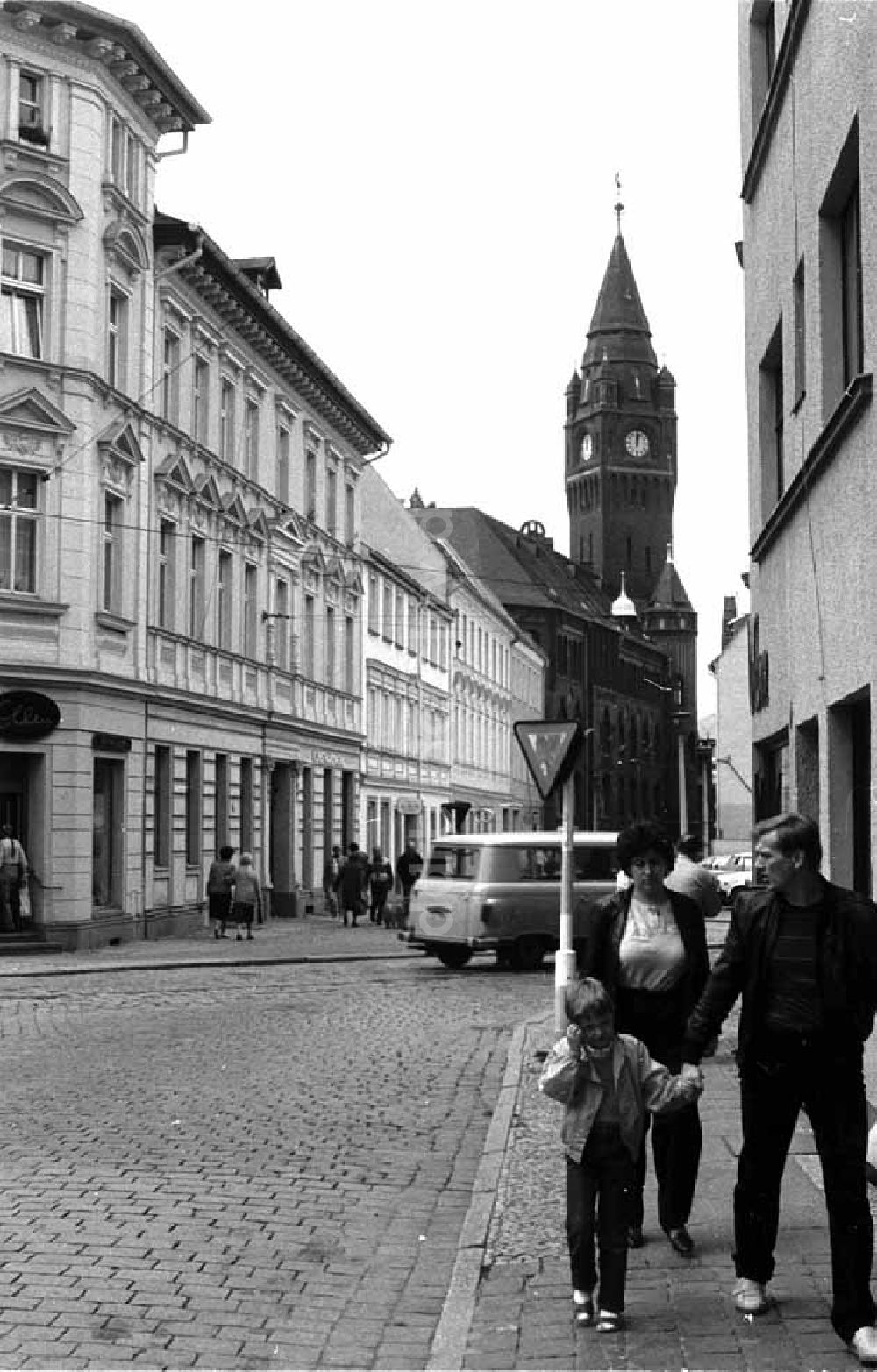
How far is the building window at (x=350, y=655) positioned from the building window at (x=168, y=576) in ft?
49.1

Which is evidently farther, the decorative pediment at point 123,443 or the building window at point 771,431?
the decorative pediment at point 123,443

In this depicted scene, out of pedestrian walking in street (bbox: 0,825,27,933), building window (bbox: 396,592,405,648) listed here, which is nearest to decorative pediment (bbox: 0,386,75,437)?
pedestrian walking in street (bbox: 0,825,27,933)

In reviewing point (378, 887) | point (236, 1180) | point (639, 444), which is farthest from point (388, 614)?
point (639, 444)

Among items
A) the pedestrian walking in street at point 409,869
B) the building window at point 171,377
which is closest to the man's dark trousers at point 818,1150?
the building window at point 171,377

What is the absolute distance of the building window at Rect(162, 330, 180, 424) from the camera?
105 feet

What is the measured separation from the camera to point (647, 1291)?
6.30 meters

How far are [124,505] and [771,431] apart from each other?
16.7m

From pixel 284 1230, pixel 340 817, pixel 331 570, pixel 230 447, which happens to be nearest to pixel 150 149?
pixel 230 447

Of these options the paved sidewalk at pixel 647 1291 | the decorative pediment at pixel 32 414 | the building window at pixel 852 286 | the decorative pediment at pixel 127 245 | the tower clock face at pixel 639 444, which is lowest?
the paved sidewalk at pixel 647 1291

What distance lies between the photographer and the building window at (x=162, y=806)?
3172cm

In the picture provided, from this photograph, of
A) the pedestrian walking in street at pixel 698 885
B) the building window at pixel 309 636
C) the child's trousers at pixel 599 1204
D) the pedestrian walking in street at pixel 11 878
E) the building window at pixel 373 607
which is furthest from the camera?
the building window at pixel 373 607

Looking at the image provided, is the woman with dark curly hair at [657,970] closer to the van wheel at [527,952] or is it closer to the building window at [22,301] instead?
the van wheel at [527,952]

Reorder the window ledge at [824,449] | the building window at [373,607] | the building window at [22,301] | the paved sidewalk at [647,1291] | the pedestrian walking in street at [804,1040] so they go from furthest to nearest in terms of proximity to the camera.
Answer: the building window at [373,607] < the building window at [22,301] < the window ledge at [824,449] < the pedestrian walking in street at [804,1040] < the paved sidewalk at [647,1291]

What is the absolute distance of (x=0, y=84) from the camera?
26938mm
